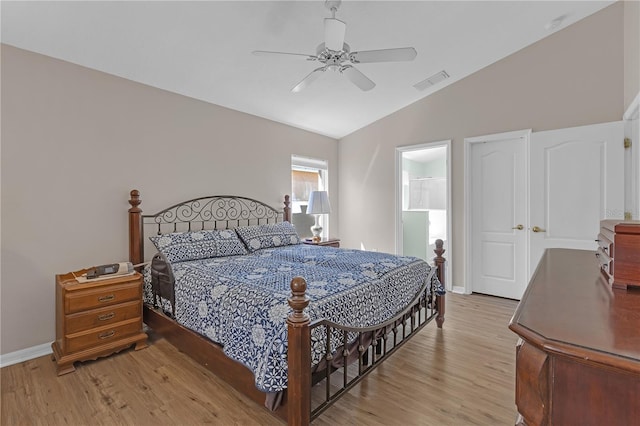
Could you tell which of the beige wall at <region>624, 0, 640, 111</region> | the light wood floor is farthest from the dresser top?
the beige wall at <region>624, 0, 640, 111</region>

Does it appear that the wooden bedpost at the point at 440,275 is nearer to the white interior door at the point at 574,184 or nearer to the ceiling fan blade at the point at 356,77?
the white interior door at the point at 574,184

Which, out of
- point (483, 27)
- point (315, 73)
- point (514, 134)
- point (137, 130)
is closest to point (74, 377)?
point (137, 130)

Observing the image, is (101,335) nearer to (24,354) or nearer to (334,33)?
(24,354)

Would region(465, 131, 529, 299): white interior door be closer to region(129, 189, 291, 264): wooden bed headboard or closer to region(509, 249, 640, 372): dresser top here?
region(129, 189, 291, 264): wooden bed headboard

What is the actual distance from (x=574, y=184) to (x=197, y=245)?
13.4ft

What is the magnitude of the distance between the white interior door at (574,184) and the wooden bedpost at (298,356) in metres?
3.35

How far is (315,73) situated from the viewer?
8.32 feet

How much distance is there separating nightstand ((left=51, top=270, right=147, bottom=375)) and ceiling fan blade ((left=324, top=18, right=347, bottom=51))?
97.9 inches

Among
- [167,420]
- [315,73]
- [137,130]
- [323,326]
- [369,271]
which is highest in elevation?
[315,73]

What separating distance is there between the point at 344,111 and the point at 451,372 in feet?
11.7

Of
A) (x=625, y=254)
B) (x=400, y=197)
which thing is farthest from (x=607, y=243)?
(x=400, y=197)

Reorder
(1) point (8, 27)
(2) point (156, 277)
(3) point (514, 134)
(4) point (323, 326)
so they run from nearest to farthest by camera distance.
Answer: (4) point (323, 326)
(1) point (8, 27)
(2) point (156, 277)
(3) point (514, 134)

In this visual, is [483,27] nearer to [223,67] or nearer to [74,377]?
[223,67]

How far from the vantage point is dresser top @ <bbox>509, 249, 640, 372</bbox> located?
0.56 meters
